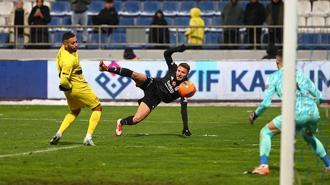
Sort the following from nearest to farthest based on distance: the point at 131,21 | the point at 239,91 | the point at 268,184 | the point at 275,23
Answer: the point at 268,184, the point at 239,91, the point at 275,23, the point at 131,21

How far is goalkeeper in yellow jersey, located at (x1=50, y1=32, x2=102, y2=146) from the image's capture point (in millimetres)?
19328

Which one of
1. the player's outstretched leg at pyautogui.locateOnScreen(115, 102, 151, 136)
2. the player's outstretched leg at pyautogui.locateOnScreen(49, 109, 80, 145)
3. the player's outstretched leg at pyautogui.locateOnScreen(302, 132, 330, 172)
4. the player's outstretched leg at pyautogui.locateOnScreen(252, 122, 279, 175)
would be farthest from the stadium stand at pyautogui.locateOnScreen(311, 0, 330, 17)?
the player's outstretched leg at pyautogui.locateOnScreen(252, 122, 279, 175)

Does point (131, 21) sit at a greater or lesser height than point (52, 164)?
greater

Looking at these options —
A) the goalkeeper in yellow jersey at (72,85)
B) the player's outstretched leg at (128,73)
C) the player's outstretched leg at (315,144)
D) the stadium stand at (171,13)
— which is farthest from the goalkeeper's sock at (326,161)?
the stadium stand at (171,13)

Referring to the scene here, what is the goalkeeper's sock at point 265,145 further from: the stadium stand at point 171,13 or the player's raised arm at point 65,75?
the stadium stand at point 171,13

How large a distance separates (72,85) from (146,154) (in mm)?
2614

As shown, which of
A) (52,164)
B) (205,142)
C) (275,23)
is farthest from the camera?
(275,23)

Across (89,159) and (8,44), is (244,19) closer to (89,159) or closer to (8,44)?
(8,44)

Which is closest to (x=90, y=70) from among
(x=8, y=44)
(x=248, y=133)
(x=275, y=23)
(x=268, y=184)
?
(x=8, y=44)

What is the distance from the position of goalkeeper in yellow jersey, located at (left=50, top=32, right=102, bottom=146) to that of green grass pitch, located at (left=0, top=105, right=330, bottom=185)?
41 centimetres

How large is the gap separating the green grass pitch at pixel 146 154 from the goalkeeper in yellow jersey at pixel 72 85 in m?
0.41

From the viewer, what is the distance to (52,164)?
16234mm

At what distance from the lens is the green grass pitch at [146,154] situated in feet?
48.0

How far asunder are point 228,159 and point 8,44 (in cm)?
2081
